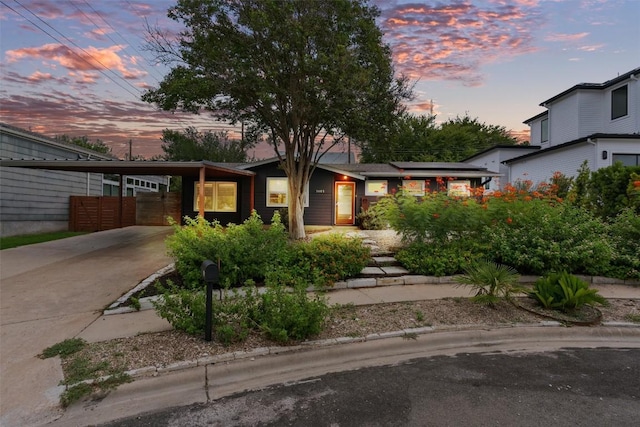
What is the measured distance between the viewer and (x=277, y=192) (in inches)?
675

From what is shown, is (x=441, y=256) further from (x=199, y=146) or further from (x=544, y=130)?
(x=199, y=146)

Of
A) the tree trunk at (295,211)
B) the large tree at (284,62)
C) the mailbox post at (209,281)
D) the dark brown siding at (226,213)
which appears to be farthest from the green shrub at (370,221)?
the mailbox post at (209,281)

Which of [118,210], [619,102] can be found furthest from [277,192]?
[619,102]

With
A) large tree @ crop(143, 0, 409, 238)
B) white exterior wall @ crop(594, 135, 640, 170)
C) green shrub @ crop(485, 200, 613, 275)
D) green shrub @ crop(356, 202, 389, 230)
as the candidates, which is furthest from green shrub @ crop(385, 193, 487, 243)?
white exterior wall @ crop(594, 135, 640, 170)

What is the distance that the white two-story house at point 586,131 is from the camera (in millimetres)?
14078

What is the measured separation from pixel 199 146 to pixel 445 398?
124 feet

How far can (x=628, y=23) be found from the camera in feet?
36.3

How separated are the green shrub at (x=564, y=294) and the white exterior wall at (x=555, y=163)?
892 centimetres

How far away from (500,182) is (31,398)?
79.8 feet

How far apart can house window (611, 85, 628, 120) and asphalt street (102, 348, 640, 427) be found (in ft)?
57.7

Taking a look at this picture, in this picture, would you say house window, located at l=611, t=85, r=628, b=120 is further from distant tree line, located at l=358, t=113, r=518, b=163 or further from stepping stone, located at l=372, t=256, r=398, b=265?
distant tree line, located at l=358, t=113, r=518, b=163

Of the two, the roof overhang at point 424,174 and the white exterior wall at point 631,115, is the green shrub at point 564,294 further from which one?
the white exterior wall at point 631,115

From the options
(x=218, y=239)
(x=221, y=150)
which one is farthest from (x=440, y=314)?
(x=221, y=150)

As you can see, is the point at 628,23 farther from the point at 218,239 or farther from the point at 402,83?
the point at 218,239
